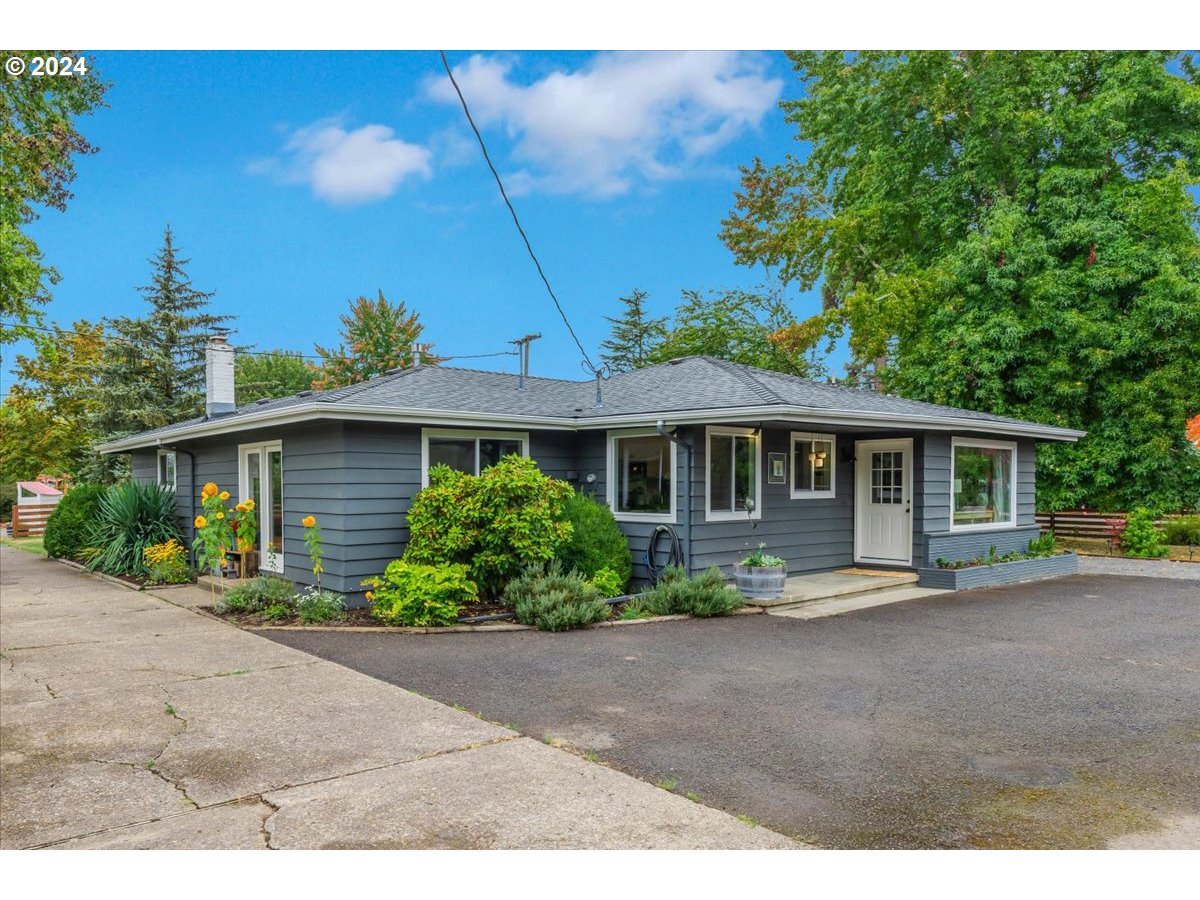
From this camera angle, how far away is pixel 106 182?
420 inches

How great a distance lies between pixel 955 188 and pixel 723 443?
14.3 meters

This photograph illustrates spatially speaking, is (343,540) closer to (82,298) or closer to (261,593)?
(261,593)

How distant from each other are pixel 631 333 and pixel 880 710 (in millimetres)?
30517

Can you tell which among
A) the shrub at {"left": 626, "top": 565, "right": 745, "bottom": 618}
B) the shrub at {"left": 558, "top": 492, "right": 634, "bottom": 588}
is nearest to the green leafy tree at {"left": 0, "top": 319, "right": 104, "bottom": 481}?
the shrub at {"left": 558, "top": 492, "right": 634, "bottom": 588}

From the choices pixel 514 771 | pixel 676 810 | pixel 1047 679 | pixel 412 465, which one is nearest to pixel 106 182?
pixel 412 465

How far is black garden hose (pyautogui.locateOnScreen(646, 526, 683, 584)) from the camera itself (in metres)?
9.42

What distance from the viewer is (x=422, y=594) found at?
7.72 metres

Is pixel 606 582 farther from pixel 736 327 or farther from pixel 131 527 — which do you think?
pixel 736 327

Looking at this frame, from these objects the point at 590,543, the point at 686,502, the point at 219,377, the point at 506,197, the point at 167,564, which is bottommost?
the point at 167,564

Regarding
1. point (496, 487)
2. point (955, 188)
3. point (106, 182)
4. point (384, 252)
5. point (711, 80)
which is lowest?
point (496, 487)

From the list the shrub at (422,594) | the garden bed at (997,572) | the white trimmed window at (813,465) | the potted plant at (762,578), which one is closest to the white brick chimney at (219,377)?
the shrub at (422,594)

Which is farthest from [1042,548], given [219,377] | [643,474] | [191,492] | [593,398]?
[191,492]

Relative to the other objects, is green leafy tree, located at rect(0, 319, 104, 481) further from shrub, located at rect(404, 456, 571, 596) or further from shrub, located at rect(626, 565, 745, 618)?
shrub, located at rect(626, 565, 745, 618)

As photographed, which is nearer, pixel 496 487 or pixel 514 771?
pixel 514 771
